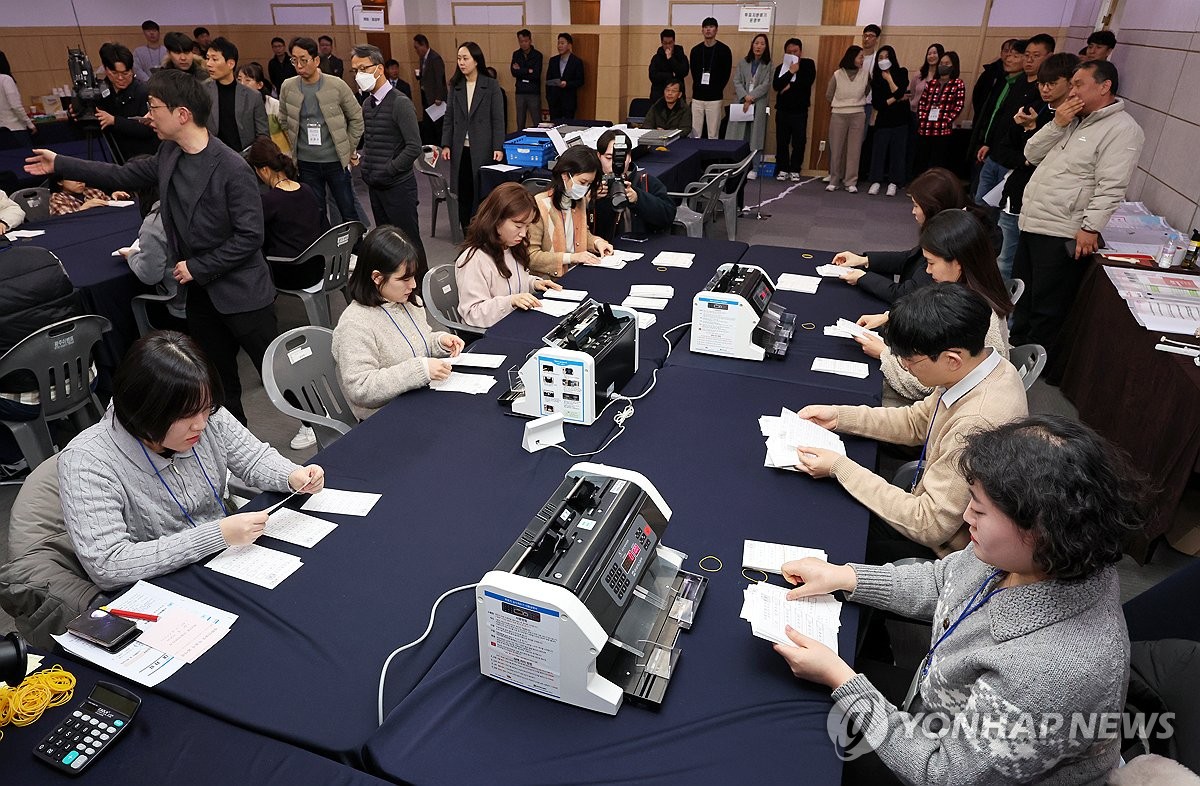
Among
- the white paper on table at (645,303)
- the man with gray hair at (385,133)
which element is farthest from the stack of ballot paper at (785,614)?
the man with gray hair at (385,133)

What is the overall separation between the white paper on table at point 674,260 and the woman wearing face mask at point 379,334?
1.70m

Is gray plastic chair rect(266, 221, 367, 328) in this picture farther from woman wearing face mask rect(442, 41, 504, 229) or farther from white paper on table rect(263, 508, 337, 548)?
white paper on table rect(263, 508, 337, 548)

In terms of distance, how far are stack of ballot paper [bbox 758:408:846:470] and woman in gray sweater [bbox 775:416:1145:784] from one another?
794mm

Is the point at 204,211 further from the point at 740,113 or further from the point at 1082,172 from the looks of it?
the point at 740,113

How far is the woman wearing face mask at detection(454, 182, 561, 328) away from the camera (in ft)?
10.9

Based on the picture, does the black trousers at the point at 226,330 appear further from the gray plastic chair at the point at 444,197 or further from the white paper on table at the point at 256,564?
the gray plastic chair at the point at 444,197

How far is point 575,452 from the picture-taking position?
2.21m

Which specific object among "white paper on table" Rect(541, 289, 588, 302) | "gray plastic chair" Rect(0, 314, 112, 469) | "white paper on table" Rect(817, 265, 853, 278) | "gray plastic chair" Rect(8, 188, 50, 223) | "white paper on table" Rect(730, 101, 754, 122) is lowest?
"gray plastic chair" Rect(0, 314, 112, 469)

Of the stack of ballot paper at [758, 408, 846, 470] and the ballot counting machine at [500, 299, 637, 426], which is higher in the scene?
→ the ballot counting machine at [500, 299, 637, 426]

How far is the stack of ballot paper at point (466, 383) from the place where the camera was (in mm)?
2592

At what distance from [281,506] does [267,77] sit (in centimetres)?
1138

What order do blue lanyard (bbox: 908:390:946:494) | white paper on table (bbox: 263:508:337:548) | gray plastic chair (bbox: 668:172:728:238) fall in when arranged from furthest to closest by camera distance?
1. gray plastic chair (bbox: 668:172:728:238)
2. blue lanyard (bbox: 908:390:946:494)
3. white paper on table (bbox: 263:508:337:548)

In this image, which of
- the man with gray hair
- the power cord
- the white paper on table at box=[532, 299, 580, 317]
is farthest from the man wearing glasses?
the power cord

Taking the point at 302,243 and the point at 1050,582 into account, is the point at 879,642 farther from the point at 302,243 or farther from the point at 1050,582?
the point at 302,243
